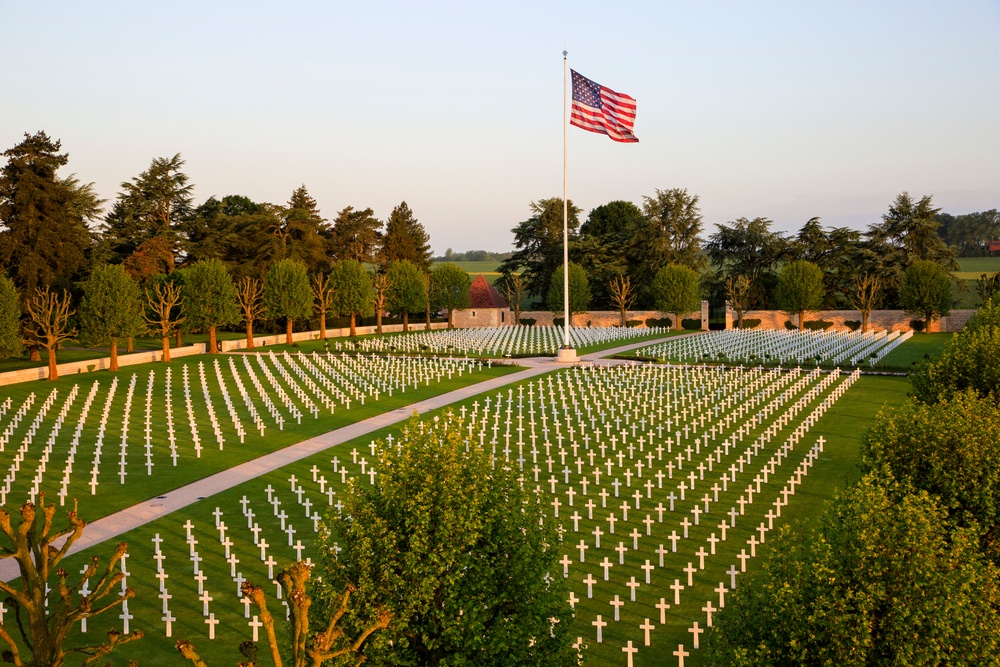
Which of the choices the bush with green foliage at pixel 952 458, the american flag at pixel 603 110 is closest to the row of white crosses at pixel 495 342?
the american flag at pixel 603 110

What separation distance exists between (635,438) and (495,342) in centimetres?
3683

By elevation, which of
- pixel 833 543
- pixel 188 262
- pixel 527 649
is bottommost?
pixel 527 649

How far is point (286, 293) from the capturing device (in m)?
65.4

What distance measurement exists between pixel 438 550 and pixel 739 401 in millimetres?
27808

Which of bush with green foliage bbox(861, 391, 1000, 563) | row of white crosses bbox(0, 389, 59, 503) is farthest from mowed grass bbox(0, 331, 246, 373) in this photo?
bush with green foliage bbox(861, 391, 1000, 563)

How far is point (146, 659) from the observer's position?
11.9m

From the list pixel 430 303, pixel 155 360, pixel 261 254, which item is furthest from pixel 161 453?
pixel 430 303

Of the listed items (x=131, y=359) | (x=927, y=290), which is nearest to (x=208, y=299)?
(x=131, y=359)

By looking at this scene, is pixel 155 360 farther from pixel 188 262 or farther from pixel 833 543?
pixel 833 543

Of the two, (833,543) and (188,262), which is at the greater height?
(188,262)

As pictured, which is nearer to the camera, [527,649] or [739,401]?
[527,649]

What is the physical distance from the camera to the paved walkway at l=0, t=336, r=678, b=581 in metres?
17.5

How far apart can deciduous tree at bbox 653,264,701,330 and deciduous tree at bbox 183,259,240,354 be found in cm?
4384

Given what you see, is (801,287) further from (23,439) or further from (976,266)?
(23,439)
